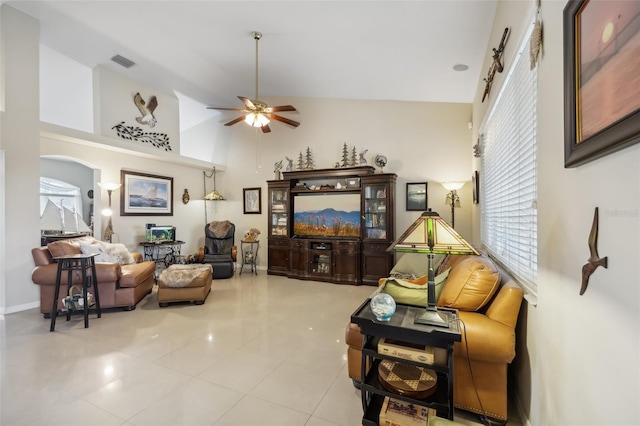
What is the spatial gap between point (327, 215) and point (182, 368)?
3840 mm

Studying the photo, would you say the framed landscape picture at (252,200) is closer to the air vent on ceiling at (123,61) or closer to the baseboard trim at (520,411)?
the air vent on ceiling at (123,61)

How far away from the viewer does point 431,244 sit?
5.46ft

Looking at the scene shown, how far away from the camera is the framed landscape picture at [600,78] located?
76 cm

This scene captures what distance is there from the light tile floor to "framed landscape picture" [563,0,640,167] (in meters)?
1.80

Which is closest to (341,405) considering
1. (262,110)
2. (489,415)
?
(489,415)

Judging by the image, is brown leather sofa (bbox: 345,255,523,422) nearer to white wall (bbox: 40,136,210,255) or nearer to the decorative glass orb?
the decorative glass orb

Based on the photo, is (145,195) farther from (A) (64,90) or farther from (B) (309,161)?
(B) (309,161)

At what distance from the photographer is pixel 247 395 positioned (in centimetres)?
205

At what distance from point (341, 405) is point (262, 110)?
3.54m

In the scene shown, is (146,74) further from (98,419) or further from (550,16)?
(550,16)

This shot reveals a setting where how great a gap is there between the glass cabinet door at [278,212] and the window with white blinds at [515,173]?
399 centimetres

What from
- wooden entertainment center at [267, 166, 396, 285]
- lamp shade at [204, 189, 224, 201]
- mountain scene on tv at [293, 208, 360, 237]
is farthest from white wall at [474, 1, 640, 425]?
lamp shade at [204, 189, 224, 201]

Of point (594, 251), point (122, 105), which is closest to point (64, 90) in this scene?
point (122, 105)

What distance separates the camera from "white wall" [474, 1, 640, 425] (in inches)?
32.6
